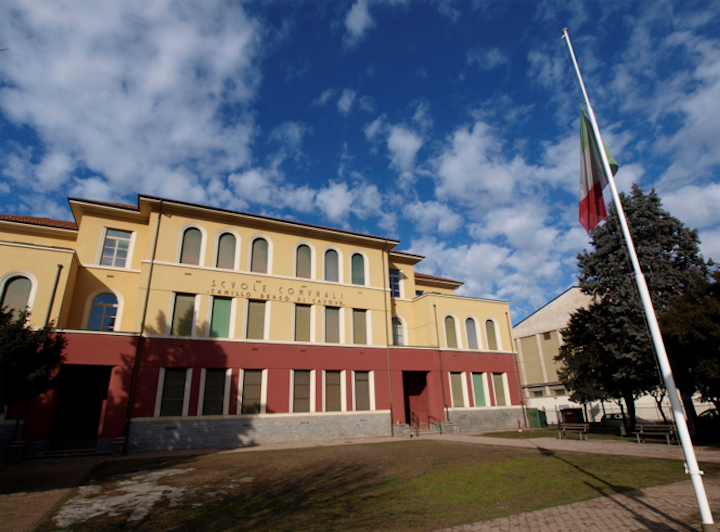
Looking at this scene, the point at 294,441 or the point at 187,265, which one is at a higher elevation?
the point at 187,265

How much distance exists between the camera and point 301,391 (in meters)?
20.9

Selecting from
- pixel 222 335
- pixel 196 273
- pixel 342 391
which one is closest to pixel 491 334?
pixel 342 391

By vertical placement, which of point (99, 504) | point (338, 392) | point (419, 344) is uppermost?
point (419, 344)

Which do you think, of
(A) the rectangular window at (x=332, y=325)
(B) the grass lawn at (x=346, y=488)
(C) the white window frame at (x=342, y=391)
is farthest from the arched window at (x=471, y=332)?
(B) the grass lawn at (x=346, y=488)

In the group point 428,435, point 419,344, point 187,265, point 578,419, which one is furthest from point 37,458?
point 578,419

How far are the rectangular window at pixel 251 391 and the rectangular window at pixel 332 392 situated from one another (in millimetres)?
3663

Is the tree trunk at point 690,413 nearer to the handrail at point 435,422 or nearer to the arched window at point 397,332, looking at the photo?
the handrail at point 435,422

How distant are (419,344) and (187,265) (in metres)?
15.3

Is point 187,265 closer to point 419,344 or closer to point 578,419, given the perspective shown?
point 419,344

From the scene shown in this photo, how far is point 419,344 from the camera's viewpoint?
26.8 meters

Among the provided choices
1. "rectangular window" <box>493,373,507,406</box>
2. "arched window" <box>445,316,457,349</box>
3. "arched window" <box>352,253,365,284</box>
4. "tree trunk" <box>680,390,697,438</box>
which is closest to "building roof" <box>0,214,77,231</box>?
"arched window" <box>352,253,365,284</box>

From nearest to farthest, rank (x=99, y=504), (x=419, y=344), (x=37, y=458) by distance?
(x=99, y=504)
(x=37, y=458)
(x=419, y=344)

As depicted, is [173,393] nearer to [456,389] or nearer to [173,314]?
[173,314]

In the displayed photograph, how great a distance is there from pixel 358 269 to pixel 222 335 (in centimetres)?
923
